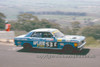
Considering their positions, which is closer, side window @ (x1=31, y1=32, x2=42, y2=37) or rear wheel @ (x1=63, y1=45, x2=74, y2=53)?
rear wheel @ (x1=63, y1=45, x2=74, y2=53)

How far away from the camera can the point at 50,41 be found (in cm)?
1161

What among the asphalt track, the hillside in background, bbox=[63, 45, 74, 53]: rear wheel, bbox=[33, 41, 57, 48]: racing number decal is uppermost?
the hillside in background

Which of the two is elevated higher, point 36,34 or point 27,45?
point 36,34

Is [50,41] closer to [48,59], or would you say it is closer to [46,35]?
[46,35]

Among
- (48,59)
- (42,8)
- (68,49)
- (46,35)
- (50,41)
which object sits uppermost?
(42,8)

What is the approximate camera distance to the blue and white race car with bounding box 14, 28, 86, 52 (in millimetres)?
11195

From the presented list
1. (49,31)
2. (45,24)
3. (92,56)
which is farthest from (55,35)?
(45,24)

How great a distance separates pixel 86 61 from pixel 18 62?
2838 mm

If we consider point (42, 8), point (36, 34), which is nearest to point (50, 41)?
point (36, 34)

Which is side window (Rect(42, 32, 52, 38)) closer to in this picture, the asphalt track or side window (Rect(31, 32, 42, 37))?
side window (Rect(31, 32, 42, 37))

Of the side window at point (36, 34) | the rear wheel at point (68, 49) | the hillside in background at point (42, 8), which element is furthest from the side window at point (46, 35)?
the hillside in background at point (42, 8)

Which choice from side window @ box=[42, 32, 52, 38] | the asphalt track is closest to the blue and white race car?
side window @ box=[42, 32, 52, 38]

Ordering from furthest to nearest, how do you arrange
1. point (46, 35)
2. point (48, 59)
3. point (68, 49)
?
point (46, 35), point (68, 49), point (48, 59)

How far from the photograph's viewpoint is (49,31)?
470 inches
